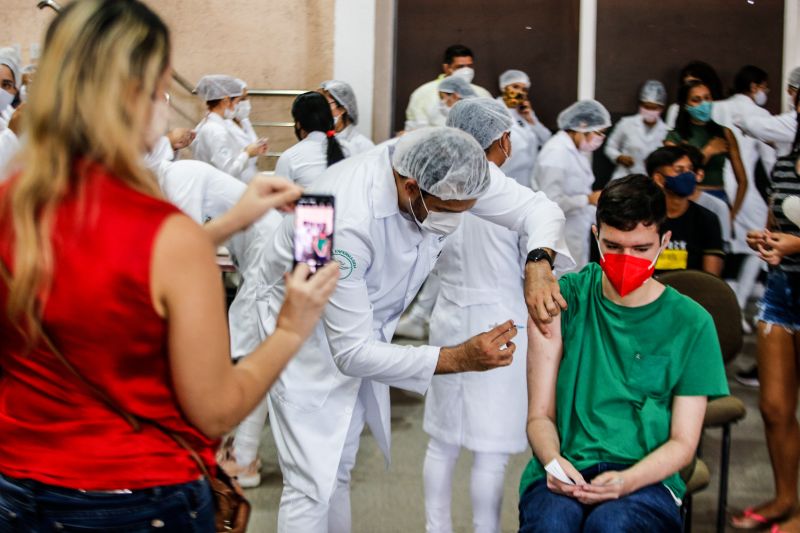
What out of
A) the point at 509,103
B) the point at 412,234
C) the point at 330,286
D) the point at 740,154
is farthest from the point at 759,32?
the point at 330,286

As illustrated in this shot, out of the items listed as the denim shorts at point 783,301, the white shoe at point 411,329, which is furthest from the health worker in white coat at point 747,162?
the denim shorts at point 783,301

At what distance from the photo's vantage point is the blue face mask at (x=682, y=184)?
3682 mm

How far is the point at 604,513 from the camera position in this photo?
2.14 meters

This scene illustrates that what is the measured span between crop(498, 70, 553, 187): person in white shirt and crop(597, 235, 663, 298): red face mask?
2.82 metres

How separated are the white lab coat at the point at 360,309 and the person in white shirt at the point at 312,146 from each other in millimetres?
1462

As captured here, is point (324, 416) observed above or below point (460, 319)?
below

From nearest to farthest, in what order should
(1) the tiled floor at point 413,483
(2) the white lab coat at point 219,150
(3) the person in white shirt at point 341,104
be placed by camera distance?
1. (1) the tiled floor at point 413,483
2. (3) the person in white shirt at point 341,104
3. (2) the white lab coat at point 219,150

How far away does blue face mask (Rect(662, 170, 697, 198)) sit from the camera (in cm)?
368

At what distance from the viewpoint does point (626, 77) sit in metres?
7.26

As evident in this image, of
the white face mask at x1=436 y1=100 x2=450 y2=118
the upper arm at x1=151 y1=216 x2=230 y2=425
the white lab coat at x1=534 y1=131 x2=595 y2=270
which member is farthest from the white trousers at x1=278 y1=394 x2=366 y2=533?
the white face mask at x1=436 y1=100 x2=450 y2=118

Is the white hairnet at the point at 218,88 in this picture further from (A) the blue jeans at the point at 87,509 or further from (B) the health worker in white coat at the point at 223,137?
(A) the blue jeans at the point at 87,509

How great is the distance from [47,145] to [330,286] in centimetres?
45

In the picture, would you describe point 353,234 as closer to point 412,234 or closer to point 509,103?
point 412,234

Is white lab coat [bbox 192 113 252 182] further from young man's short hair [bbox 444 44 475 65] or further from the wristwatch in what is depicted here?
the wristwatch
